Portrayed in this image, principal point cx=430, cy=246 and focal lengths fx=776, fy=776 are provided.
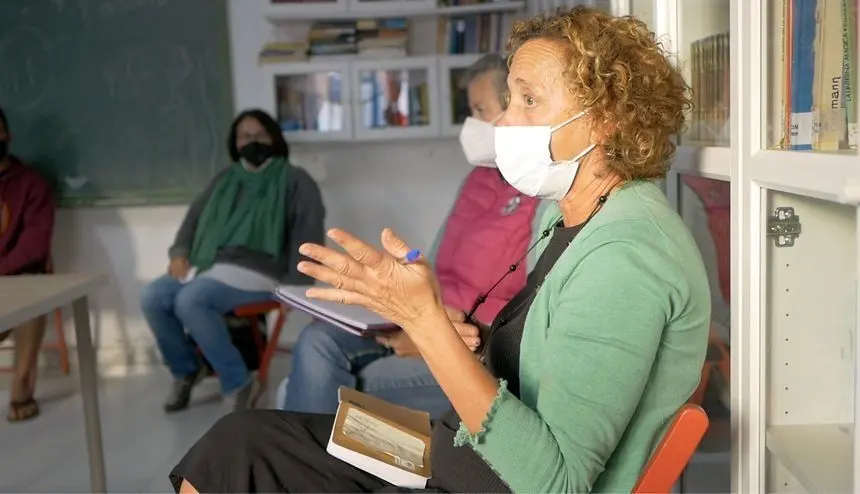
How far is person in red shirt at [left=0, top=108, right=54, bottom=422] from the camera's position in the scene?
10.4 ft

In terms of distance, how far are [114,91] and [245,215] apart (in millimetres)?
981

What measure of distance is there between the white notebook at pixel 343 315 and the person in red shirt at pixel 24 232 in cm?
196

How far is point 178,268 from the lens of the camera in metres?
3.25

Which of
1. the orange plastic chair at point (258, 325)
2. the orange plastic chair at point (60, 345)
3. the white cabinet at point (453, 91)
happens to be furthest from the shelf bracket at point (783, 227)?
the orange plastic chair at point (60, 345)

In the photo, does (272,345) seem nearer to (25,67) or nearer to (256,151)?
(256,151)

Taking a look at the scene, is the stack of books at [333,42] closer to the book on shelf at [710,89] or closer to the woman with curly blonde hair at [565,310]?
the book on shelf at [710,89]

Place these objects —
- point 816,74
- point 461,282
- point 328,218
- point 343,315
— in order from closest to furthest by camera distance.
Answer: point 816,74, point 343,315, point 461,282, point 328,218

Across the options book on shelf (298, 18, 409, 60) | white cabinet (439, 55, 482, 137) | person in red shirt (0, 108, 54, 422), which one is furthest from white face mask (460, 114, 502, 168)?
person in red shirt (0, 108, 54, 422)

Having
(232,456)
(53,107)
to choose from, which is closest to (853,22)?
(232,456)

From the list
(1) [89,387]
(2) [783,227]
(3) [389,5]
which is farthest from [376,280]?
(3) [389,5]

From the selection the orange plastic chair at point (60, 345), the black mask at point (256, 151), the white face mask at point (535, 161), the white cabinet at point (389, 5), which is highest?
the white cabinet at point (389, 5)

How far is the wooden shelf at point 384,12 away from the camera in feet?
11.4

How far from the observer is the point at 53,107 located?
3.63 m

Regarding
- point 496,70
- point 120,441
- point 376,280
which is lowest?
point 120,441
